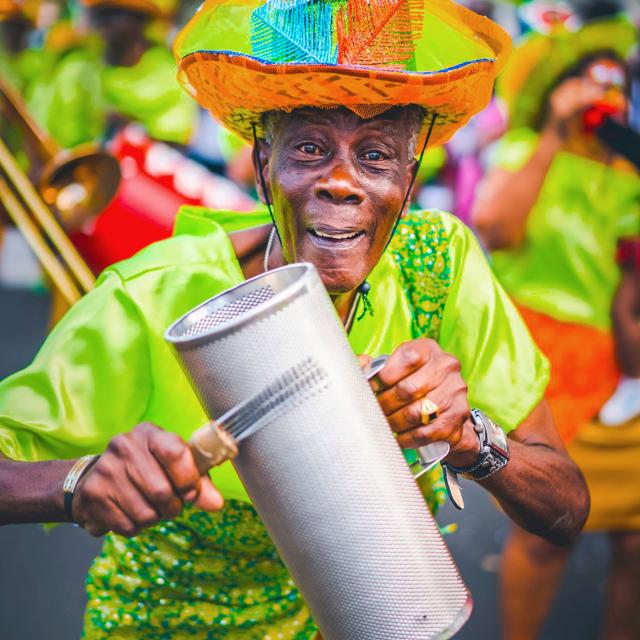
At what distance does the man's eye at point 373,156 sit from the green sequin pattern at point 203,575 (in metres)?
0.36

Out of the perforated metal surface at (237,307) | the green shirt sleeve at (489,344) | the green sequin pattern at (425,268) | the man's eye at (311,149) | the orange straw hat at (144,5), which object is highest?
the orange straw hat at (144,5)

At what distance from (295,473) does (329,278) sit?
22.3 inches

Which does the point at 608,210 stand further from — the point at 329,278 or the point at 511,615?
the point at 329,278

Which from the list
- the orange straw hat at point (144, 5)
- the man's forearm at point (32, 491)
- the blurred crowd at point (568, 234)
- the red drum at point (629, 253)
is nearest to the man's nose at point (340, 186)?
the man's forearm at point (32, 491)

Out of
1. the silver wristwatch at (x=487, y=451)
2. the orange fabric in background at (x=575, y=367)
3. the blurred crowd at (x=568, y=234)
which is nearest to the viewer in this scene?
the silver wristwatch at (x=487, y=451)

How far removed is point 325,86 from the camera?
1.77 meters

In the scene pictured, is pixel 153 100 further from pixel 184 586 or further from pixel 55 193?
pixel 184 586

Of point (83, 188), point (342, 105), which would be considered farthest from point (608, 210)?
point (342, 105)

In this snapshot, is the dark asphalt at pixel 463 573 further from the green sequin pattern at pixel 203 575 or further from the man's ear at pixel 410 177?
the man's ear at pixel 410 177

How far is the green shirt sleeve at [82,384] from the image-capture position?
70.7 inches

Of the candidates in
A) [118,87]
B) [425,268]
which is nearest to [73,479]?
[425,268]

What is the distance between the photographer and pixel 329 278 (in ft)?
5.98

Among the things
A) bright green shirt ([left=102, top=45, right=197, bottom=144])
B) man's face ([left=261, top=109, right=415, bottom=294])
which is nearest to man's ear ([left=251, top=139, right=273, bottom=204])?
man's face ([left=261, top=109, right=415, bottom=294])

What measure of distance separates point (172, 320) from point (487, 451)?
0.63 m
